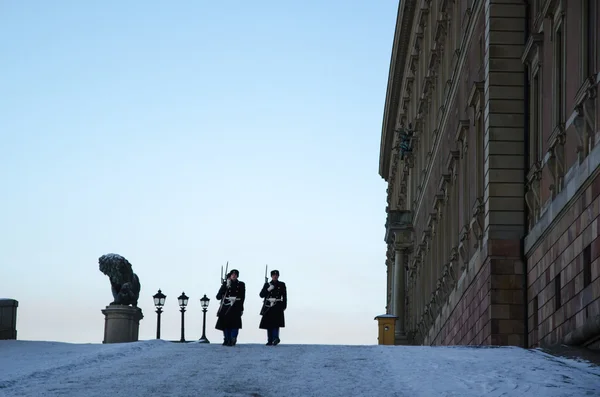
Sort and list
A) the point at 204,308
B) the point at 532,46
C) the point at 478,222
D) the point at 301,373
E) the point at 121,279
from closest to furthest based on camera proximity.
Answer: the point at 301,373 < the point at 532,46 < the point at 478,222 < the point at 121,279 < the point at 204,308

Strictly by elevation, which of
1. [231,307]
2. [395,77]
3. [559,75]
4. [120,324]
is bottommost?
[231,307]

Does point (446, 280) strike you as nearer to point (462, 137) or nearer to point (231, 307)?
point (462, 137)

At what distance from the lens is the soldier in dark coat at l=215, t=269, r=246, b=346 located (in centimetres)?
3002

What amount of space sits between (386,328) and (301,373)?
956 inches

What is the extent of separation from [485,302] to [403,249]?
29330 millimetres

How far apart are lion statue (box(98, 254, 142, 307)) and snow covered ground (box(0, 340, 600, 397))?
1394 cm

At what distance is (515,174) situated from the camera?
30.8m

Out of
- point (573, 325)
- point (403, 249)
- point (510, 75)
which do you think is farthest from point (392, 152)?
point (573, 325)

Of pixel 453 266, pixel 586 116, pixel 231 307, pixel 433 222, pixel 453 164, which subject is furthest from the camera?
pixel 433 222

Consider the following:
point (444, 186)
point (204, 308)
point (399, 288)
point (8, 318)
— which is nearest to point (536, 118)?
point (444, 186)

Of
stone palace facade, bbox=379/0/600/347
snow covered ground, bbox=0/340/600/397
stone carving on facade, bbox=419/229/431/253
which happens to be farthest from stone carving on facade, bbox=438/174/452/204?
snow covered ground, bbox=0/340/600/397

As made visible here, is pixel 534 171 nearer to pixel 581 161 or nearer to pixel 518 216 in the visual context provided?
pixel 518 216

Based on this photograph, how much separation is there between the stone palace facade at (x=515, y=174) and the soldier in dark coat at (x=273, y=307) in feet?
14.2

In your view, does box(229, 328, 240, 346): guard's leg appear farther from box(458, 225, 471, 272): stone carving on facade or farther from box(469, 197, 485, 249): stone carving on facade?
box(458, 225, 471, 272): stone carving on facade
